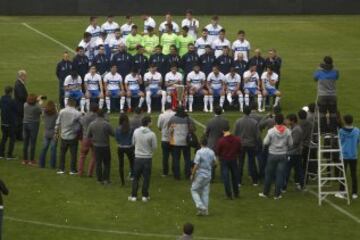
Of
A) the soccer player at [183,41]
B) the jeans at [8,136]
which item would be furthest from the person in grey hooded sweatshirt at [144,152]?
the soccer player at [183,41]

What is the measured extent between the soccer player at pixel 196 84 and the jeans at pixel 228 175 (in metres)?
9.14

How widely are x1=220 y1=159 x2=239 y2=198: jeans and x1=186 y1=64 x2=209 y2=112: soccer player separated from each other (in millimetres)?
9142

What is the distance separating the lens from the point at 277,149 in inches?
922

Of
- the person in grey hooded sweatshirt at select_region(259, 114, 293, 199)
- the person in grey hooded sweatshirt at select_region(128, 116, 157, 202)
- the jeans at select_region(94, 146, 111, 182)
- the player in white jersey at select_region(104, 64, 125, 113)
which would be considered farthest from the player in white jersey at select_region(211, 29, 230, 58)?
the person in grey hooded sweatshirt at select_region(128, 116, 157, 202)

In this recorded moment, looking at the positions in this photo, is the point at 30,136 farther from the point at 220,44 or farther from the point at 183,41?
the point at 220,44

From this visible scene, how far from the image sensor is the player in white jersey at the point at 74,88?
3170 cm

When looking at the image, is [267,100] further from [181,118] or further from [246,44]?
[181,118]

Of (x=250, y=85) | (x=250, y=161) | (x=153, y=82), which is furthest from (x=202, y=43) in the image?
(x=250, y=161)

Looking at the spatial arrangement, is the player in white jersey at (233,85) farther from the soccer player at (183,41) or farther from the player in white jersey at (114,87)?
the player in white jersey at (114,87)

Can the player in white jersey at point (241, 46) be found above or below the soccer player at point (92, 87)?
above

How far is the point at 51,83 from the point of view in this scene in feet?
121

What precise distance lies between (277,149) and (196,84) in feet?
31.4

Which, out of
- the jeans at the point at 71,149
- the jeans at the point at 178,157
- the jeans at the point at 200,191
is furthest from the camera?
the jeans at the point at 71,149

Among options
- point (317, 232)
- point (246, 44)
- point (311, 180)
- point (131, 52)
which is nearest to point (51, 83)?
point (131, 52)
